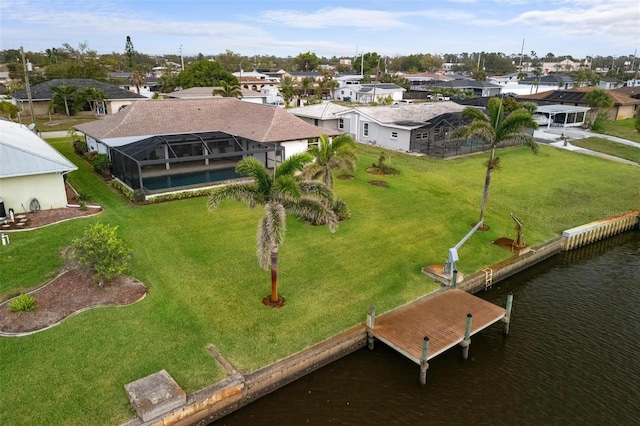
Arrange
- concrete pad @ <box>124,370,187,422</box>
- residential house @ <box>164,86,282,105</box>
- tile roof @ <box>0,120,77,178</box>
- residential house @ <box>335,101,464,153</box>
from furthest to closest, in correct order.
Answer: residential house @ <box>164,86,282,105</box> < residential house @ <box>335,101,464,153</box> < tile roof @ <box>0,120,77,178</box> < concrete pad @ <box>124,370,187,422</box>

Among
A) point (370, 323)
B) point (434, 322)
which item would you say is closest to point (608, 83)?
point (434, 322)

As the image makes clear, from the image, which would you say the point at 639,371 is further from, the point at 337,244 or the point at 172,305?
the point at 172,305

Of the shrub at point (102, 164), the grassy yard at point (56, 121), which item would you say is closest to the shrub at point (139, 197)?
the shrub at point (102, 164)

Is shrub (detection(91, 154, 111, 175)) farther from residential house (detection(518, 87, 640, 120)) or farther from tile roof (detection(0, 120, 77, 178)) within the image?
residential house (detection(518, 87, 640, 120))

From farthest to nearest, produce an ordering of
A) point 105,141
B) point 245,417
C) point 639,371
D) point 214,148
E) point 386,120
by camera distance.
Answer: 1. point 386,120
2. point 214,148
3. point 105,141
4. point 639,371
5. point 245,417

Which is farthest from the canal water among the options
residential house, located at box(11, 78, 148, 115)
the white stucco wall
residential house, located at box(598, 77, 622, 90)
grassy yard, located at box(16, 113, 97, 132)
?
residential house, located at box(598, 77, 622, 90)

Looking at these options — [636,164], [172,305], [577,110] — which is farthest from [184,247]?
[577,110]

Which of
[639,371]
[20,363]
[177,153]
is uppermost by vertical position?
[177,153]
